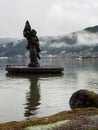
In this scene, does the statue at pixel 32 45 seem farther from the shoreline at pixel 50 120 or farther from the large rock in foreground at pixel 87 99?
the shoreline at pixel 50 120

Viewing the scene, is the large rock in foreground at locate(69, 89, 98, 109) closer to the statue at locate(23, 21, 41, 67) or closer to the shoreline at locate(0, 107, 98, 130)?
the shoreline at locate(0, 107, 98, 130)

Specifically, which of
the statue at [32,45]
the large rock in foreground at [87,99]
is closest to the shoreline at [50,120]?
the large rock in foreground at [87,99]

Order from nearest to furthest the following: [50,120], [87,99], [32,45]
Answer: [50,120]
[87,99]
[32,45]

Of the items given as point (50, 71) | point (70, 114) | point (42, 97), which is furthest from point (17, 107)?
point (50, 71)

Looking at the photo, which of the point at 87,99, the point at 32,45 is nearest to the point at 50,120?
the point at 87,99

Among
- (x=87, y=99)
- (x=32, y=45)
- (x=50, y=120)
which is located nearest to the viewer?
(x=50, y=120)

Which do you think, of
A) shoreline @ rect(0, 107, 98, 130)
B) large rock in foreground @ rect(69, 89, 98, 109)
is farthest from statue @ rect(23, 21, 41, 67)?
shoreline @ rect(0, 107, 98, 130)

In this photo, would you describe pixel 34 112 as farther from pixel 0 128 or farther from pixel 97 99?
pixel 0 128

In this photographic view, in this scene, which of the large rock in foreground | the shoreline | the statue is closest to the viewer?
the shoreline

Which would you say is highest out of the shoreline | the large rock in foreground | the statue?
the statue

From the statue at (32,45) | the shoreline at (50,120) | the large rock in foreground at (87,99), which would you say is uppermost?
the statue at (32,45)

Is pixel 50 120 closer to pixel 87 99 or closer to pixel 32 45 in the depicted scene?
pixel 87 99

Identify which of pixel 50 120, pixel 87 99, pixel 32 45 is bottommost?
pixel 50 120

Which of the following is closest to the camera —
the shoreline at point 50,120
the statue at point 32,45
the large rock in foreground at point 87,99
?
the shoreline at point 50,120
